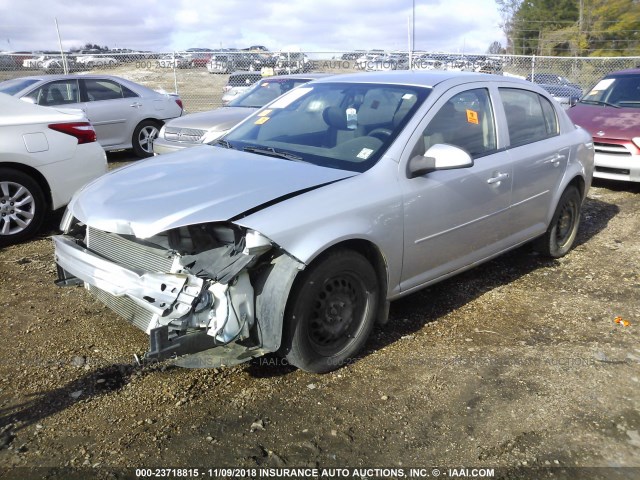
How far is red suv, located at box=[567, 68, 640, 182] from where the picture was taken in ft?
26.2

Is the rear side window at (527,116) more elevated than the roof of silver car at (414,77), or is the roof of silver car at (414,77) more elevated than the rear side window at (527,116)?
the roof of silver car at (414,77)

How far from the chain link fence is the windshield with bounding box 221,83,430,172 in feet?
40.4

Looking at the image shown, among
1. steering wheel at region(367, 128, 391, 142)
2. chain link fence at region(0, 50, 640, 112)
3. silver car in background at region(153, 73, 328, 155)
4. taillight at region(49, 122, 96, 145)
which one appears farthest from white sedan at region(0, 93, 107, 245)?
chain link fence at region(0, 50, 640, 112)

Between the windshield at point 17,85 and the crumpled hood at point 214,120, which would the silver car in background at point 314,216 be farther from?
the windshield at point 17,85

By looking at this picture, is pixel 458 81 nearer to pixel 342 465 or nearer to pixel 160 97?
pixel 342 465

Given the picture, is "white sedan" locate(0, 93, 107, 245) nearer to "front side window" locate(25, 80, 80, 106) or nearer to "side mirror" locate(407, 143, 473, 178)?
"side mirror" locate(407, 143, 473, 178)

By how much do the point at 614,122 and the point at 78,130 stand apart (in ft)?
23.7

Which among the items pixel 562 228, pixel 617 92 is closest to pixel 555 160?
pixel 562 228

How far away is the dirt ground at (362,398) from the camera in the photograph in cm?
277

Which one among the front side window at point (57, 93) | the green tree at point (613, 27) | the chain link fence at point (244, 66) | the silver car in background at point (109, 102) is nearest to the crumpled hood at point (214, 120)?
the silver car in background at point (109, 102)

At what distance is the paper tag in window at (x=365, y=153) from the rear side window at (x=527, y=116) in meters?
1.50

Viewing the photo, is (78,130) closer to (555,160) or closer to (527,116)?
(527,116)

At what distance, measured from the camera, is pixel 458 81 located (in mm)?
4246

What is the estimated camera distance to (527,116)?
491cm
